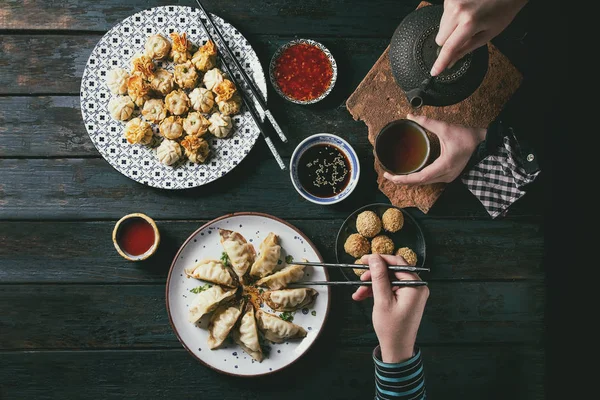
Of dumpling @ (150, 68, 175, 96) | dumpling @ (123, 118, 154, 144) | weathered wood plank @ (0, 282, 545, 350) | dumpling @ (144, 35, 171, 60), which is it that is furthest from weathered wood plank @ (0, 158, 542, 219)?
dumpling @ (144, 35, 171, 60)

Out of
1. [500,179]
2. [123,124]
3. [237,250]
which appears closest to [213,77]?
[123,124]

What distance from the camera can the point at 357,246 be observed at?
217cm

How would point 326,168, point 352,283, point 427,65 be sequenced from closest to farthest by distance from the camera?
point 427,65 < point 352,283 < point 326,168

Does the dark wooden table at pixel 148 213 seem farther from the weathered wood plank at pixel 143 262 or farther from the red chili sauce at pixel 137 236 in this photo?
the red chili sauce at pixel 137 236

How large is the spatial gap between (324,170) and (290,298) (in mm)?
587

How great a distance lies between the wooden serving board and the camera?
7.36ft

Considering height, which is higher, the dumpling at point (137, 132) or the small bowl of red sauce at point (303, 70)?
the small bowl of red sauce at point (303, 70)

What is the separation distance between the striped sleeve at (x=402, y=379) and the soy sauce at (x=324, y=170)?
2.45 ft

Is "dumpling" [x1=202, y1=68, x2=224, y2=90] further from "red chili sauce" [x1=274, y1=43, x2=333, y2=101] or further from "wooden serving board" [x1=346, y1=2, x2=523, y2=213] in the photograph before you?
"wooden serving board" [x1=346, y1=2, x2=523, y2=213]

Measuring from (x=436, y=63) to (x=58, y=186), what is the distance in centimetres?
173

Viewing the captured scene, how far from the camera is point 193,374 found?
7.45ft

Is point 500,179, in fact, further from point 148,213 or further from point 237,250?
point 148,213

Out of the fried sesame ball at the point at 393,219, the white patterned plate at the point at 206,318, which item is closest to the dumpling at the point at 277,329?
the white patterned plate at the point at 206,318

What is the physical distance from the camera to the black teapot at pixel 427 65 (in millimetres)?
1812
